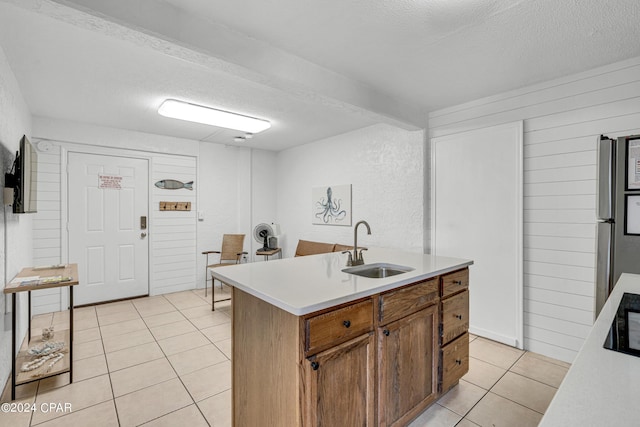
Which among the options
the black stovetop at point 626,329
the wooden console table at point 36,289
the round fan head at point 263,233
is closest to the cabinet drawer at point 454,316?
the black stovetop at point 626,329

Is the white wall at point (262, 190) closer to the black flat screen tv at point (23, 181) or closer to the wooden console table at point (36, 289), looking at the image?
the wooden console table at point (36, 289)

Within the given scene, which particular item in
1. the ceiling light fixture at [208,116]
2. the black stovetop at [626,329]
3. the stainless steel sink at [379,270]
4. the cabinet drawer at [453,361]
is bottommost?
the cabinet drawer at [453,361]

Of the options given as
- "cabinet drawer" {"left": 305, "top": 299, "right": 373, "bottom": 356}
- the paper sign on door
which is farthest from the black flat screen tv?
"cabinet drawer" {"left": 305, "top": 299, "right": 373, "bottom": 356}

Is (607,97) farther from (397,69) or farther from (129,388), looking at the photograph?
(129,388)

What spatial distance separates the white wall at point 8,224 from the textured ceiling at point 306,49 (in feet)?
0.58

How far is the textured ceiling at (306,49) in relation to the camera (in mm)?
1718

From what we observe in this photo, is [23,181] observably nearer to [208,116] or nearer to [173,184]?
[208,116]

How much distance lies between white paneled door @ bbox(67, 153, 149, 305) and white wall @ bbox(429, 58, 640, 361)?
15.7ft

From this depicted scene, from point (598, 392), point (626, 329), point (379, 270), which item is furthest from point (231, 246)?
point (598, 392)

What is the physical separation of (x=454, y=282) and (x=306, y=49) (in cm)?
194

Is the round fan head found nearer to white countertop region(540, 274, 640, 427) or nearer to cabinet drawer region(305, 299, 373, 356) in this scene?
cabinet drawer region(305, 299, 373, 356)

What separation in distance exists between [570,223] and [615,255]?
0.85m

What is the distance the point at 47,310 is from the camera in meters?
3.88

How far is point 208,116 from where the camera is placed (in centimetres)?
355
